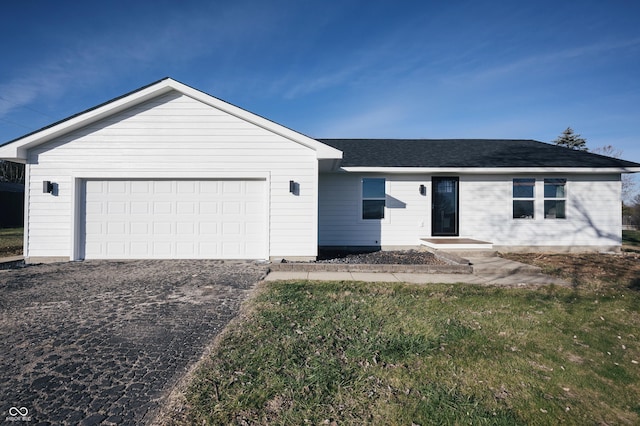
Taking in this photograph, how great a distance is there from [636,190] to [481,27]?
34174 mm

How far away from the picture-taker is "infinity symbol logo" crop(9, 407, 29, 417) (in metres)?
2.31

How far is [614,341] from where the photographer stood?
3723mm

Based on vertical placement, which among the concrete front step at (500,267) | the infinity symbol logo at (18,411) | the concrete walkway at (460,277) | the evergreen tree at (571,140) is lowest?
the infinity symbol logo at (18,411)

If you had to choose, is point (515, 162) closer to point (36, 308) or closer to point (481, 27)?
point (481, 27)

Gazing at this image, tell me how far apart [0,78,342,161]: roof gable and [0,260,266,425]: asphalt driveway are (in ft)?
11.3

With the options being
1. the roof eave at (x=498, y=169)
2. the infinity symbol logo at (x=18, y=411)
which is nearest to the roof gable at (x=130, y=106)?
the roof eave at (x=498, y=169)

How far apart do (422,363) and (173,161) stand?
804 cm

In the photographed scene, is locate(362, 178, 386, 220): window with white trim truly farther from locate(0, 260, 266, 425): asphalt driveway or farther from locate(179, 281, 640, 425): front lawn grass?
locate(179, 281, 640, 425): front lawn grass

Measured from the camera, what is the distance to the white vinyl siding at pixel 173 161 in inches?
324

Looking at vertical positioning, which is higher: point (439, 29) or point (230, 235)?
point (439, 29)

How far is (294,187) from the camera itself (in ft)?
27.7

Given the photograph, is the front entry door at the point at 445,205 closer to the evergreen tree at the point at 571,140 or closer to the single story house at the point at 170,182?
the single story house at the point at 170,182

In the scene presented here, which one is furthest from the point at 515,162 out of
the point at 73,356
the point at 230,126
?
the point at 73,356

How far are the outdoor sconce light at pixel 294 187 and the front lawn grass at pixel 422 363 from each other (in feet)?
12.5
